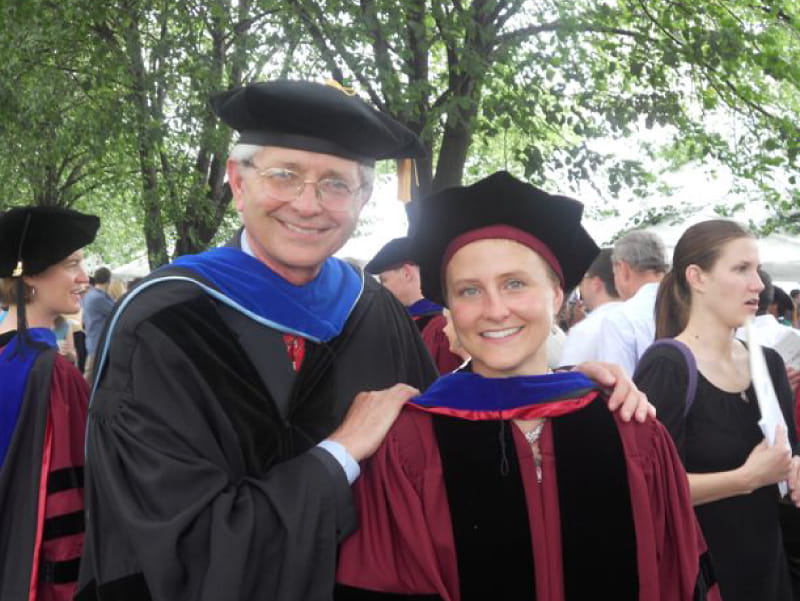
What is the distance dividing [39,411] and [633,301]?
9.76 ft

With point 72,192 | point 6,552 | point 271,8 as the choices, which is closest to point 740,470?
point 6,552

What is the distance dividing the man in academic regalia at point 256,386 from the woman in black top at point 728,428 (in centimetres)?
98

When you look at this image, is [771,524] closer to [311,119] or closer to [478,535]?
[478,535]

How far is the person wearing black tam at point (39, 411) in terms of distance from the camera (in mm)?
3186

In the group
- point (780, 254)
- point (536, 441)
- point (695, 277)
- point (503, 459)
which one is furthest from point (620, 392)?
point (780, 254)

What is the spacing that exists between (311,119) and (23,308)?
2113mm

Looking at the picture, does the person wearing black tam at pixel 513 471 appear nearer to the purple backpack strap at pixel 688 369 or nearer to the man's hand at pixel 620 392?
the man's hand at pixel 620 392

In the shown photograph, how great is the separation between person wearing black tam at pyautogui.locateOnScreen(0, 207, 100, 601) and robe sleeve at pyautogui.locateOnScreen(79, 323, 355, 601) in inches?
51.2

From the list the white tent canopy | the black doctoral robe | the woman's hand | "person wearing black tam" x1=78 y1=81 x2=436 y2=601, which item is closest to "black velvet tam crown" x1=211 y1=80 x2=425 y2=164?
"person wearing black tam" x1=78 y1=81 x2=436 y2=601

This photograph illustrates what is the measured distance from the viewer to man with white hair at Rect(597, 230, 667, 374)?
4406 mm

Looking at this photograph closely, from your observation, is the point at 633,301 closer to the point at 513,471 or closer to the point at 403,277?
the point at 403,277

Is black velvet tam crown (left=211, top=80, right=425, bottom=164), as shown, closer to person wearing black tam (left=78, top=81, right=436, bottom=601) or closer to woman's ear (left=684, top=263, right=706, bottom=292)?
person wearing black tam (left=78, top=81, right=436, bottom=601)

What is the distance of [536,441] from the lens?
6.82ft

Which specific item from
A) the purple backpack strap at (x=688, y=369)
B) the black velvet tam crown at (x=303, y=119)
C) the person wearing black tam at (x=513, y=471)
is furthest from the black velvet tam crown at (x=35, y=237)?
the purple backpack strap at (x=688, y=369)
